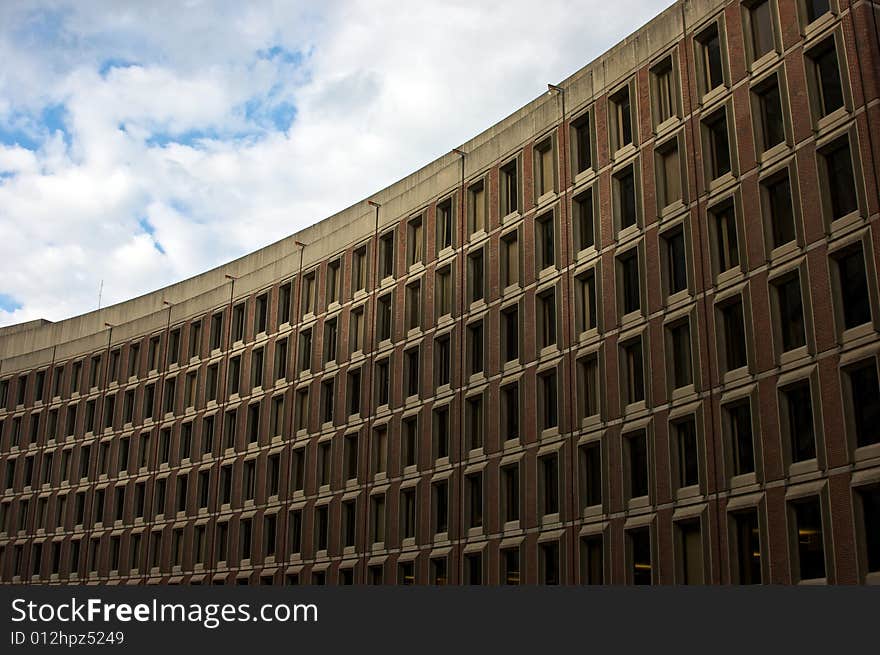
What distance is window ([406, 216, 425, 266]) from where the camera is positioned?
65.7 m

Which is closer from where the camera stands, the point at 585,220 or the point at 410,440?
the point at 585,220

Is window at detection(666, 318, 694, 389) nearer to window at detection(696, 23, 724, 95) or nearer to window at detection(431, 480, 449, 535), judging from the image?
window at detection(696, 23, 724, 95)

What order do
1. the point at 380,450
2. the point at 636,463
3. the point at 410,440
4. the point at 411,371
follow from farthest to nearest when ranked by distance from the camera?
the point at 380,450 < the point at 411,371 < the point at 410,440 < the point at 636,463

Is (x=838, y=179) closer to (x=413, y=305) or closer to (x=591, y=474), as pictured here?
(x=591, y=474)

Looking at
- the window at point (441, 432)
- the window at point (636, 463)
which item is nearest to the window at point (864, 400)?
the window at point (636, 463)

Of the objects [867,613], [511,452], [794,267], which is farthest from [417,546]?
[867,613]

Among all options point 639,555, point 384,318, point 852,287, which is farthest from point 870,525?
point 384,318

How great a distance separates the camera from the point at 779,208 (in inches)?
1769

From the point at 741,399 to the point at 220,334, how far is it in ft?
144

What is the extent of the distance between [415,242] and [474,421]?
1266 centimetres

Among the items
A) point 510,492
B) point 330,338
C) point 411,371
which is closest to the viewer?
point 510,492

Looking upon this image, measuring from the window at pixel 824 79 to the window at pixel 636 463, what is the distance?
14818 mm

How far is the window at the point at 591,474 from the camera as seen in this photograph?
5069 cm

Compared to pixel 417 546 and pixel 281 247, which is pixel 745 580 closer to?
pixel 417 546
